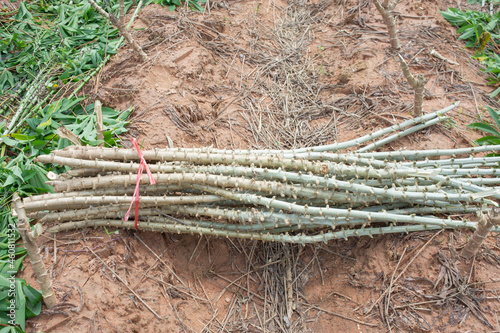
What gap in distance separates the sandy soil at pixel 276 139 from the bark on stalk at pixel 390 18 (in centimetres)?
12

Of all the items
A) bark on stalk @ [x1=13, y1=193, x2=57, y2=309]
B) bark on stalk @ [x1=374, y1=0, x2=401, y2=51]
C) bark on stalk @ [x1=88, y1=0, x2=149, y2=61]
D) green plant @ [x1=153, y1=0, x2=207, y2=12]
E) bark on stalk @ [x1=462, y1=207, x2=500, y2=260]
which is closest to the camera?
bark on stalk @ [x1=13, y1=193, x2=57, y2=309]

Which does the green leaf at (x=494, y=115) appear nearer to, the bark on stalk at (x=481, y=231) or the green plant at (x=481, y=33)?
the green plant at (x=481, y=33)

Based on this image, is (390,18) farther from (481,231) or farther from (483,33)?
(481,231)

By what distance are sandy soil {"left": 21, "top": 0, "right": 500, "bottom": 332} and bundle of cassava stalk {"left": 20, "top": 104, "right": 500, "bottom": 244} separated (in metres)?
0.16

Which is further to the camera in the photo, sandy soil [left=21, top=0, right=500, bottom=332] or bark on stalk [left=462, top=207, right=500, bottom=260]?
sandy soil [left=21, top=0, right=500, bottom=332]

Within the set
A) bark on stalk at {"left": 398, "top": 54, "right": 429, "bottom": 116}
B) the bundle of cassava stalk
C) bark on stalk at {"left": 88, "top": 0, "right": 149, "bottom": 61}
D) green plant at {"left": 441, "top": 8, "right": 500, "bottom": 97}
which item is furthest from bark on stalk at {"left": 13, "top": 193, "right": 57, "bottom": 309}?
green plant at {"left": 441, "top": 8, "right": 500, "bottom": 97}

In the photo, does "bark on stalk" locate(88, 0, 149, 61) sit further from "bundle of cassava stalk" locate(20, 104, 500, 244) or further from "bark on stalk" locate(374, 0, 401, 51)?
"bark on stalk" locate(374, 0, 401, 51)

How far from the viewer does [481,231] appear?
5.89ft

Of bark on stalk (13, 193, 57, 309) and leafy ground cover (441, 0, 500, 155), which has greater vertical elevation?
bark on stalk (13, 193, 57, 309)

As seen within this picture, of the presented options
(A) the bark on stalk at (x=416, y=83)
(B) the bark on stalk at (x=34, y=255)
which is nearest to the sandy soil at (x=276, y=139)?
(B) the bark on stalk at (x=34, y=255)

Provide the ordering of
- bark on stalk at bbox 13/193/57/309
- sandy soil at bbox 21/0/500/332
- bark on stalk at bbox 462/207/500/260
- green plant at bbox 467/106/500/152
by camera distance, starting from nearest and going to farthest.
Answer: bark on stalk at bbox 13/193/57/309, bark on stalk at bbox 462/207/500/260, sandy soil at bbox 21/0/500/332, green plant at bbox 467/106/500/152

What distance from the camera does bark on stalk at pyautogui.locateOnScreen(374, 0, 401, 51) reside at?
2969 millimetres

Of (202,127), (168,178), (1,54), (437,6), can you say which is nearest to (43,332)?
(168,178)

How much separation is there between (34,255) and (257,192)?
118cm
